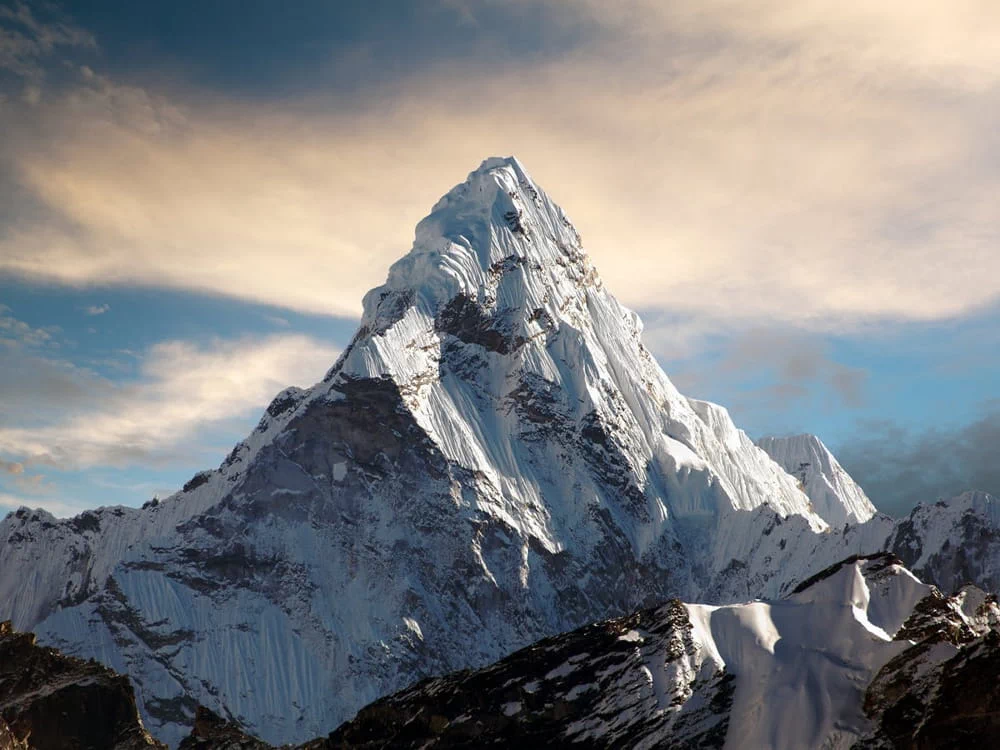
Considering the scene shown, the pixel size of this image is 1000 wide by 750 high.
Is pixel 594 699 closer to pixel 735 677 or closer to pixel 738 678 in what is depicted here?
pixel 735 677

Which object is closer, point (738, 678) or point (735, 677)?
point (738, 678)

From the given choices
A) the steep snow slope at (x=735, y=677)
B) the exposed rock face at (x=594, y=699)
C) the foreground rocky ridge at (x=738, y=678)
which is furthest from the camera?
the exposed rock face at (x=594, y=699)

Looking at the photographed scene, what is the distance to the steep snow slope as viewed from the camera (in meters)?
160

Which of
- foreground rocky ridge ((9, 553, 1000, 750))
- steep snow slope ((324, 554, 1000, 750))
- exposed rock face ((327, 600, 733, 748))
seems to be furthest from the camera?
exposed rock face ((327, 600, 733, 748))

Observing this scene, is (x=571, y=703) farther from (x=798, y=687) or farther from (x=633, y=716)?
(x=798, y=687)

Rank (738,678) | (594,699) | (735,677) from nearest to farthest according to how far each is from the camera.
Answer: (738,678), (735,677), (594,699)

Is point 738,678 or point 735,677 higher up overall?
point 735,677

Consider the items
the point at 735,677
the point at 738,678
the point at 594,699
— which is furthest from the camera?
the point at 594,699

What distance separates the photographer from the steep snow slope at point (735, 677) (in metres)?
160

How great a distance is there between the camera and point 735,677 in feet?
577

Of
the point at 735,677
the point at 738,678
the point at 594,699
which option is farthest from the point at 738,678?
the point at 594,699

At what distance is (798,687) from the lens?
550ft

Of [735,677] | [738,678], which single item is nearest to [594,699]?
[735,677]

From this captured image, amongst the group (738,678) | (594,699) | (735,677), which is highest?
(594,699)
